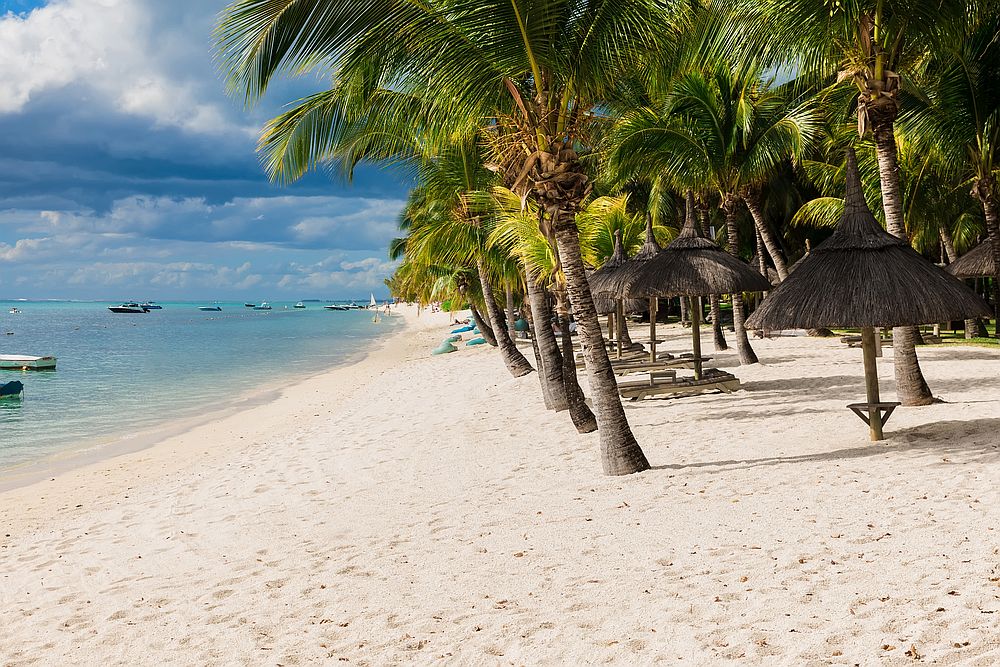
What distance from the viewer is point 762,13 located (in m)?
9.27

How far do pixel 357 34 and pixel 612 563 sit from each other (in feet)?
16.2

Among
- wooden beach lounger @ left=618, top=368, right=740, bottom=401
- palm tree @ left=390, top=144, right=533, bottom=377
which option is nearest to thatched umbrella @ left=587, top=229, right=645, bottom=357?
wooden beach lounger @ left=618, top=368, right=740, bottom=401

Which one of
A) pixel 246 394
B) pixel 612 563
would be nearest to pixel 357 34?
pixel 612 563

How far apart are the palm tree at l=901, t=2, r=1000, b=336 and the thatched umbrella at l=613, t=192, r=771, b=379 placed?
3897 mm

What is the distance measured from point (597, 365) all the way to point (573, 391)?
286cm

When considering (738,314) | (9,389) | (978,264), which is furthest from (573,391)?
(9,389)

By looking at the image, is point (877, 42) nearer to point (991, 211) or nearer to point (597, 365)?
point (597, 365)

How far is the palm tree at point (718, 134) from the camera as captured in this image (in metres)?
14.6

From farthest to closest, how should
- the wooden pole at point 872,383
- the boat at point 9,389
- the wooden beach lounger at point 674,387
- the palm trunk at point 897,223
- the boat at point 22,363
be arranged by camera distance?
the boat at point 22,363, the boat at point 9,389, the wooden beach lounger at point 674,387, the palm trunk at point 897,223, the wooden pole at point 872,383

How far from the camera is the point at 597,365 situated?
7051mm

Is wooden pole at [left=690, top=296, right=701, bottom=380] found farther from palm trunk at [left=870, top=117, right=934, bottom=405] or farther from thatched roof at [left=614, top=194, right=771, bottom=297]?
palm trunk at [left=870, top=117, right=934, bottom=405]

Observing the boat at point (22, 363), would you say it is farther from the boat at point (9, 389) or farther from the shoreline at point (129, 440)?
the shoreline at point (129, 440)

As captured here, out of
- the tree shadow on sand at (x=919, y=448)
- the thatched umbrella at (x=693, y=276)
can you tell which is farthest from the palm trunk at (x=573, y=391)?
the tree shadow on sand at (x=919, y=448)

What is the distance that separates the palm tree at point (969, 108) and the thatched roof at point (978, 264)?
1.04 metres
